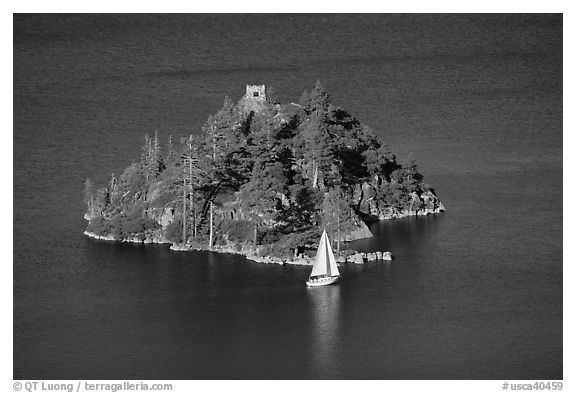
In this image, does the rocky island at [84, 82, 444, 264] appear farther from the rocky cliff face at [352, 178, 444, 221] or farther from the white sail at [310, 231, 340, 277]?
the white sail at [310, 231, 340, 277]

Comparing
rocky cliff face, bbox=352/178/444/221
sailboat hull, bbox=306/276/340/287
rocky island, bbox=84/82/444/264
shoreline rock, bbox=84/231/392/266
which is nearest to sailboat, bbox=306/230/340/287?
sailboat hull, bbox=306/276/340/287

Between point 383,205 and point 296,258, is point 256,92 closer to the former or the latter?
point 383,205

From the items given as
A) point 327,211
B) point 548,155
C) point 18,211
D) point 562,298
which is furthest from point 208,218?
point 548,155

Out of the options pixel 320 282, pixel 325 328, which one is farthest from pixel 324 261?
pixel 325 328

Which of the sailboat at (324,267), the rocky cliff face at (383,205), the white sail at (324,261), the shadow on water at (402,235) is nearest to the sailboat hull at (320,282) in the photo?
the sailboat at (324,267)

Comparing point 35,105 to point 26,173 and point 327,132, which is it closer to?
point 26,173

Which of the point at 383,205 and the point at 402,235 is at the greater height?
the point at 383,205

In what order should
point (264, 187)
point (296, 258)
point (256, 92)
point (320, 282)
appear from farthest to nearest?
point (256, 92) → point (264, 187) → point (296, 258) → point (320, 282)
